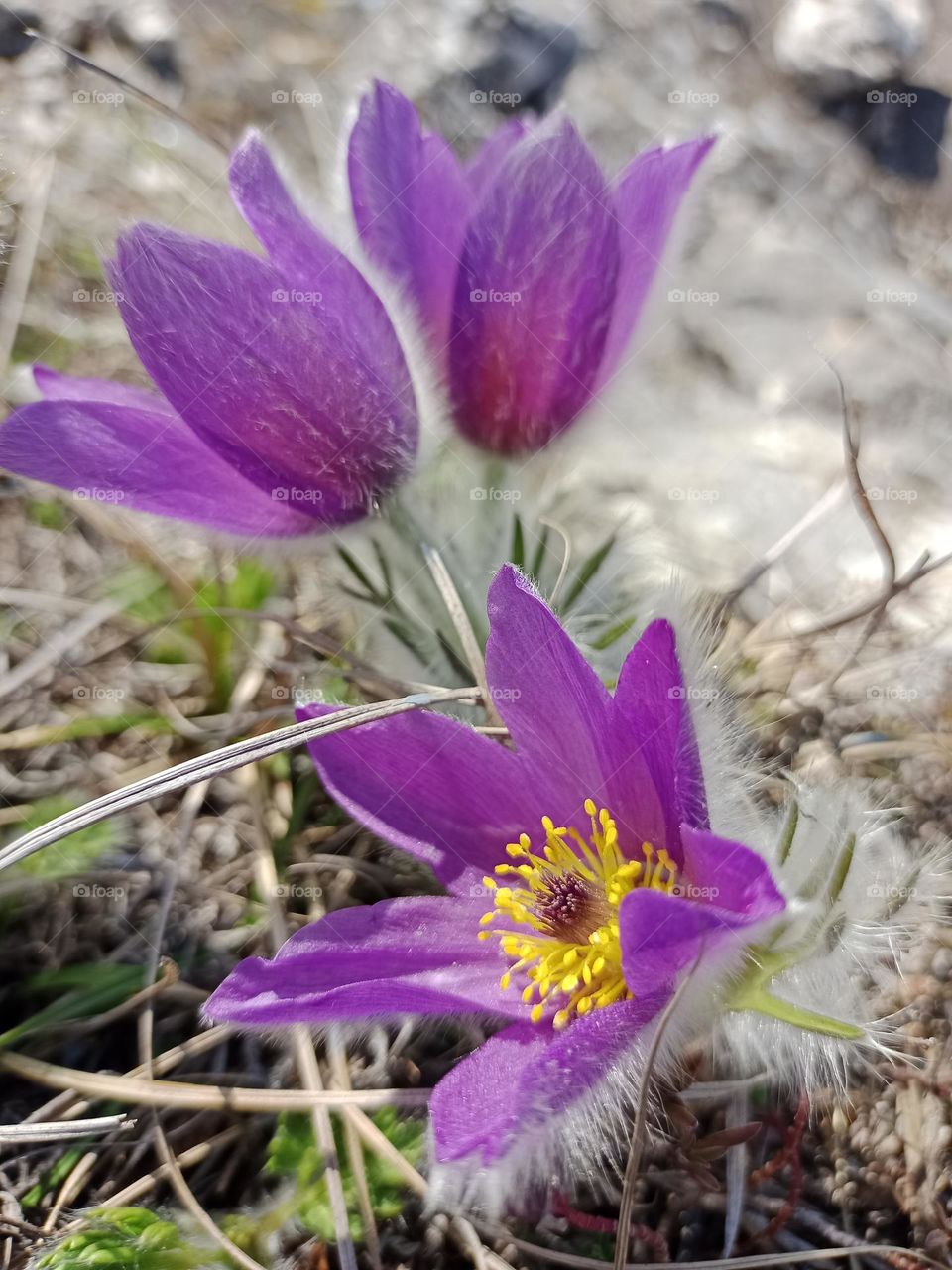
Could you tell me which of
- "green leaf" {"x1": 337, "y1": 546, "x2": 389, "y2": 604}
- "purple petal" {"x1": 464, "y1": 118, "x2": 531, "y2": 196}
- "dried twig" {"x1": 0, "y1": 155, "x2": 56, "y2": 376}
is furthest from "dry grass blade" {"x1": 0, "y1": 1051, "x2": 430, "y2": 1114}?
"dried twig" {"x1": 0, "y1": 155, "x2": 56, "y2": 376}

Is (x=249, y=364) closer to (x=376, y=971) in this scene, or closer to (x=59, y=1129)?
(x=376, y=971)

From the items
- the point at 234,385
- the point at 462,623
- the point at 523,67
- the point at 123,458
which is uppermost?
the point at 523,67

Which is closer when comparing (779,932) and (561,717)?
(779,932)

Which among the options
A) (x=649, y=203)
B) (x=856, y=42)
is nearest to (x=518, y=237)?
(x=649, y=203)

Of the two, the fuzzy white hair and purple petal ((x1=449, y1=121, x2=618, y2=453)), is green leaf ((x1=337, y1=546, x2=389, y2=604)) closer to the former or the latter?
purple petal ((x1=449, y1=121, x2=618, y2=453))

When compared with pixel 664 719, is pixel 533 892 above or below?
below

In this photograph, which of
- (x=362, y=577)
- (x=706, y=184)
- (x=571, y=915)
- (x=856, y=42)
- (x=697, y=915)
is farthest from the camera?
(x=856, y=42)

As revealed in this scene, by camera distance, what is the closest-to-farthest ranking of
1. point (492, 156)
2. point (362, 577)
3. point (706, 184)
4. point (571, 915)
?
point (571, 915)
point (492, 156)
point (362, 577)
point (706, 184)

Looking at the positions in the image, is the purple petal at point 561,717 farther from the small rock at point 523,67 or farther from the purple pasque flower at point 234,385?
the small rock at point 523,67
